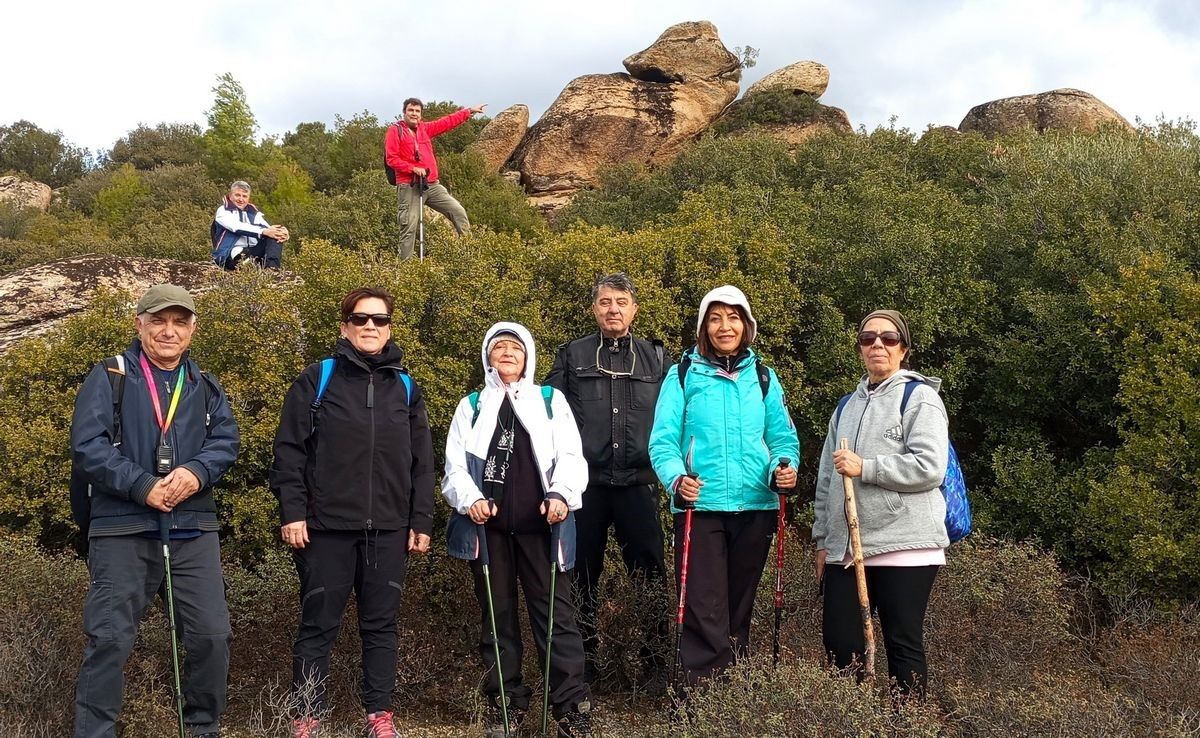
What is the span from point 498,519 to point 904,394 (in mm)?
2046

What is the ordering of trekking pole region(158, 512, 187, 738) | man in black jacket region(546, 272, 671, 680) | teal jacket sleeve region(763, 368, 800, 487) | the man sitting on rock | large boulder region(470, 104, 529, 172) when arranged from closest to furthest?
trekking pole region(158, 512, 187, 738), teal jacket sleeve region(763, 368, 800, 487), man in black jacket region(546, 272, 671, 680), the man sitting on rock, large boulder region(470, 104, 529, 172)

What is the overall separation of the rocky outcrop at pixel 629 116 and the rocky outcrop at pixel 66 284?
1671 centimetres

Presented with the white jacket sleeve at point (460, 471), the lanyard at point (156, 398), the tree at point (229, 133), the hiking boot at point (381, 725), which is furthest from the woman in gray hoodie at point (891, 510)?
the tree at point (229, 133)

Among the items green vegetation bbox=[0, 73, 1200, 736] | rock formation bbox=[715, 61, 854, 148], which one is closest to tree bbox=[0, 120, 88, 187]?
rock formation bbox=[715, 61, 854, 148]

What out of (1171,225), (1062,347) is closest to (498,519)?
(1062,347)

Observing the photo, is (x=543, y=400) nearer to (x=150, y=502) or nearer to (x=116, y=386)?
(x=150, y=502)

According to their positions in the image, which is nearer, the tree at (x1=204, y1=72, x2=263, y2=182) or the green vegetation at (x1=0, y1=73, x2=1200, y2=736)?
the green vegetation at (x1=0, y1=73, x2=1200, y2=736)

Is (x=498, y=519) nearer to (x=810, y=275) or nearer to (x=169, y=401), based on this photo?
(x=169, y=401)

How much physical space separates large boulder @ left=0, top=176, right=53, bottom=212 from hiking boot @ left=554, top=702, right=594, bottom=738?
1509 inches

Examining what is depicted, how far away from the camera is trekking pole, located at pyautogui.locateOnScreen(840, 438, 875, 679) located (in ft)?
13.3

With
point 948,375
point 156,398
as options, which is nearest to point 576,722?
point 156,398

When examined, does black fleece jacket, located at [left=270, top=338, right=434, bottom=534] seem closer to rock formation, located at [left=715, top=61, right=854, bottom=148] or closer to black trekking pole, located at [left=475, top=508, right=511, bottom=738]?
black trekking pole, located at [left=475, top=508, right=511, bottom=738]

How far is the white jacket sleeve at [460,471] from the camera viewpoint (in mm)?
4434

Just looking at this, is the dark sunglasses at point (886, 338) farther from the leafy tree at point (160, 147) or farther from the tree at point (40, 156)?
the tree at point (40, 156)
